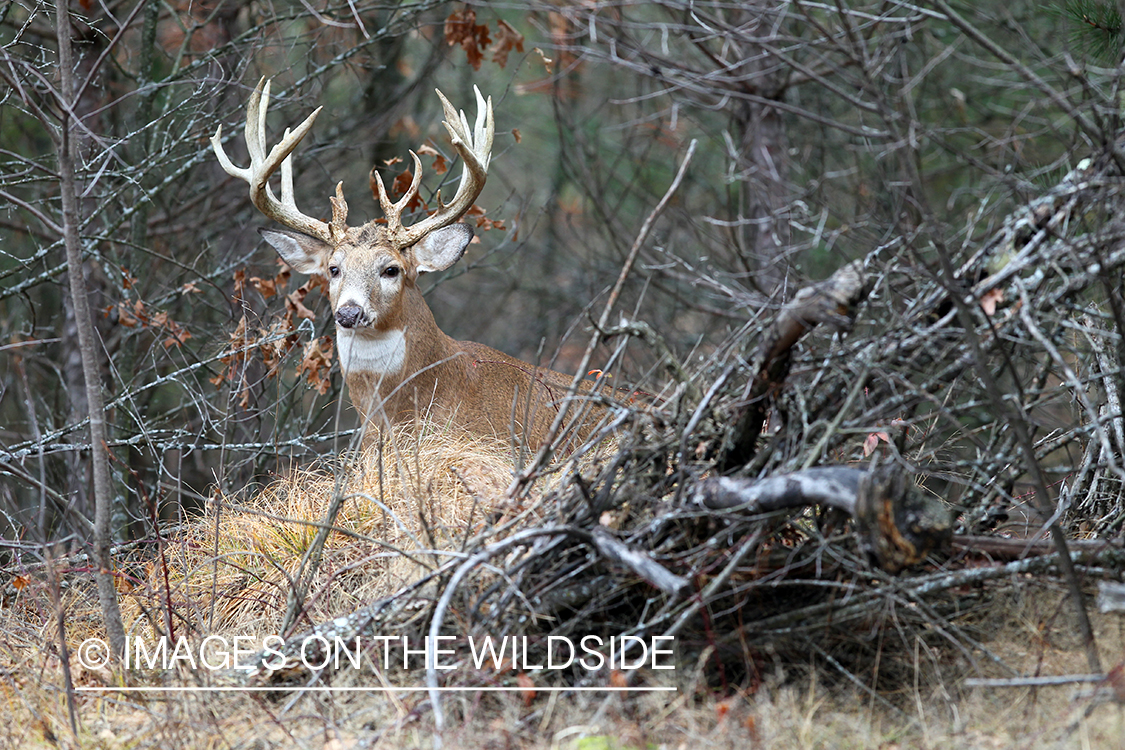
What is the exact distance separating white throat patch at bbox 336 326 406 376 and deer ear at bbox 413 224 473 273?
51cm

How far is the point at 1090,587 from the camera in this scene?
4086 millimetres

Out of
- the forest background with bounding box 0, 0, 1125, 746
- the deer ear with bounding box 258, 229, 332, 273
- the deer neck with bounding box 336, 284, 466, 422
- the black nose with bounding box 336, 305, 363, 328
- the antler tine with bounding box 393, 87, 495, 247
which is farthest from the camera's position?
the deer ear with bounding box 258, 229, 332, 273

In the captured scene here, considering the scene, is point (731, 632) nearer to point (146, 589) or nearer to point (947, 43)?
point (146, 589)

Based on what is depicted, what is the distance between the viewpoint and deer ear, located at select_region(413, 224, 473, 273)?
6.39m

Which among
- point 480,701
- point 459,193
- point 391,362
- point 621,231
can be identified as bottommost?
point 621,231

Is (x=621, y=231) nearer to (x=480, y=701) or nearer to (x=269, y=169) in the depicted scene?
(x=269, y=169)

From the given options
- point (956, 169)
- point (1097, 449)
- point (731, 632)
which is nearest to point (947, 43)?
point (956, 169)

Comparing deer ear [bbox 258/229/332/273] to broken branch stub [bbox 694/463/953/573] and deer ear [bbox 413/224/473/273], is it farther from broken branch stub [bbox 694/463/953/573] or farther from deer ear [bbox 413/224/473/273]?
broken branch stub [bbox 694/463/953/573]

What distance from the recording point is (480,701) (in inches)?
146

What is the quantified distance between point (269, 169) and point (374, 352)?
1146mm

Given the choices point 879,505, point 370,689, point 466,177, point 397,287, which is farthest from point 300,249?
point 879,505

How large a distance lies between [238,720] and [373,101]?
7511 millimetres

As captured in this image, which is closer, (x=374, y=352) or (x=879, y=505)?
(x=879, y=505)

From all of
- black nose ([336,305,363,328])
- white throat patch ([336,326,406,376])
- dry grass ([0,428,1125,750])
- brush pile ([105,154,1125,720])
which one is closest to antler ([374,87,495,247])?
white throat patch ([336,326,406,376])
